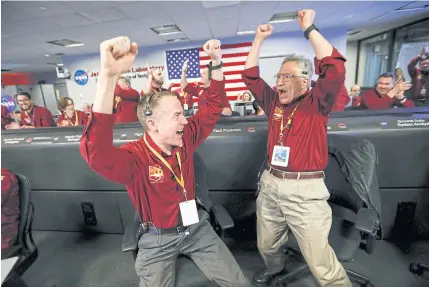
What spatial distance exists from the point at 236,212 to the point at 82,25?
4.91 meters

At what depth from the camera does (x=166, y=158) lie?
1.19 metres

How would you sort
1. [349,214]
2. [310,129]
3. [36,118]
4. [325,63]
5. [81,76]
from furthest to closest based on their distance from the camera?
[81,76] < [36,118] < [349,214] < [310,129] < [325,63]

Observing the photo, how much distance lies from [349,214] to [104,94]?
156 cm

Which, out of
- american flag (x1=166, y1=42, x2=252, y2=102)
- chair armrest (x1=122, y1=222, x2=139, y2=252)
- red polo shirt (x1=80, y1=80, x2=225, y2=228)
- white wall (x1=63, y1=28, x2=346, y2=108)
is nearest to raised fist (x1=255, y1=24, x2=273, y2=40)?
red polo shirt (x1=80, y1=80, x2=225, y2=228)

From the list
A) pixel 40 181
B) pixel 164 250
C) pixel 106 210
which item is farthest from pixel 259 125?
pixel 40 181

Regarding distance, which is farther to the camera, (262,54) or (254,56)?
(262,54)

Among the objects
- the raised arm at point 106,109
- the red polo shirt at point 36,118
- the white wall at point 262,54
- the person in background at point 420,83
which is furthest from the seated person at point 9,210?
the white wall at point 262,54

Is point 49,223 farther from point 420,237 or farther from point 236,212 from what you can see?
point 420,237

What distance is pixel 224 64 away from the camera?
7.31 m

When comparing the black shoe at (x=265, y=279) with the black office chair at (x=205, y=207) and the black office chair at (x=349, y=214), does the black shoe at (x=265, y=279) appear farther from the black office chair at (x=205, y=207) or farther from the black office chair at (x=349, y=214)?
the black office chair at (x=205, y=207)

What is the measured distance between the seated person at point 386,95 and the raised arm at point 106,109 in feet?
9.94

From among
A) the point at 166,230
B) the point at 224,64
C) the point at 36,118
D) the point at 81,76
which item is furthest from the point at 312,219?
the point at 81,76

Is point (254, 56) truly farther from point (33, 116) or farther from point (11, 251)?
point (33, 116)

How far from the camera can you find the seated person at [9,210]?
1297mm
